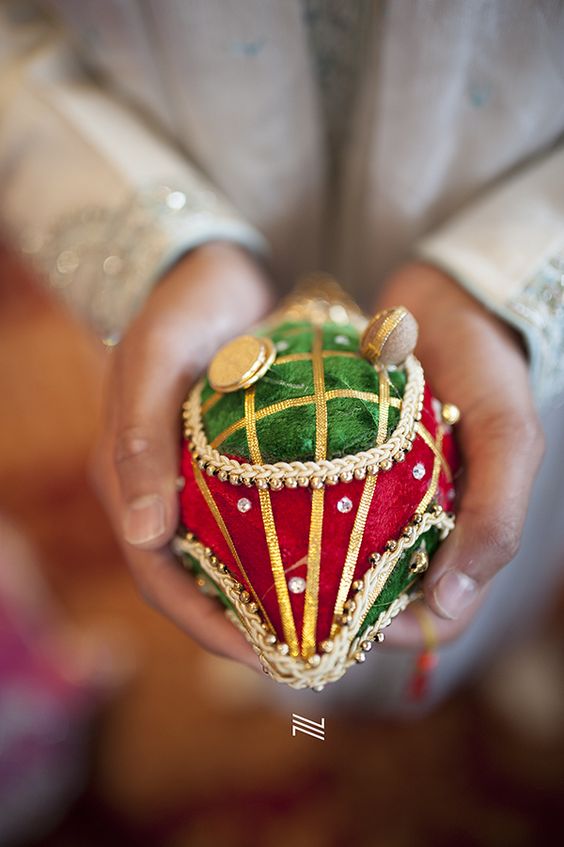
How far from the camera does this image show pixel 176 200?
567 mm

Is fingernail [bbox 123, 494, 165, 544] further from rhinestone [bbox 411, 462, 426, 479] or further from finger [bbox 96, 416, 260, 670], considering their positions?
rhinestone [bbox 411, 462, 426, 479]

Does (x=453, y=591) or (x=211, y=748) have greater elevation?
(x=453, y=591)

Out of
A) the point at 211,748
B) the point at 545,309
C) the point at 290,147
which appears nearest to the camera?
the point at 545,309

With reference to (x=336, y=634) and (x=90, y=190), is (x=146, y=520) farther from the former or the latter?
(x=90, y=190)

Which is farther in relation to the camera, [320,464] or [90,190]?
[90,190]

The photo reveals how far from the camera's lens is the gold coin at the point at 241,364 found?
0.41 metres

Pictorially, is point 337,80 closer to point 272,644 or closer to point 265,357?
point 265,357

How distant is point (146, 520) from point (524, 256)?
324mm

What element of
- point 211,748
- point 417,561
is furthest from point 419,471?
point 211,748

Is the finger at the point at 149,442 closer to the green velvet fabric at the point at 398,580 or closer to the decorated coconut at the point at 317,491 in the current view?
the decorated coconut at the point at 317,491

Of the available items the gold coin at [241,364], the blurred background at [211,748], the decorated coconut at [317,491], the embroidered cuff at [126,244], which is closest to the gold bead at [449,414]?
the decorated coconut at [317,491]

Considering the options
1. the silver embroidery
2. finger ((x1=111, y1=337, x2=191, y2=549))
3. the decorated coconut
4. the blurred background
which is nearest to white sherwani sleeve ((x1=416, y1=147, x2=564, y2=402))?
the silver embroidery

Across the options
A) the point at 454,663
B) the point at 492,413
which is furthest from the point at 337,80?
the point at 454,663

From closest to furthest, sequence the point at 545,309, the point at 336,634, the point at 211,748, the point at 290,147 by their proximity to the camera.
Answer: the point at 336,634
the point at 545,309
the point at 290,147
the point at 211,748
